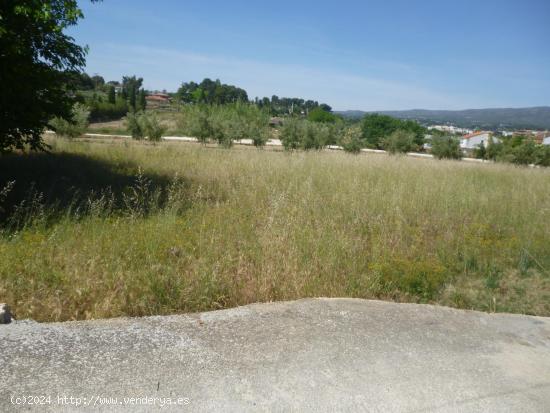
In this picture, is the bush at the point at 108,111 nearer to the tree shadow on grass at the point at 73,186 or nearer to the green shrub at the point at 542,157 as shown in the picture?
the green shrub at the point at 542,157

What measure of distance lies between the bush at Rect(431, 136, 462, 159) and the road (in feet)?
106

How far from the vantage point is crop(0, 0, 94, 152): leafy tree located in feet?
19.8

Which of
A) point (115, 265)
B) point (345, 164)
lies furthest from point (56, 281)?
point (345, 164)

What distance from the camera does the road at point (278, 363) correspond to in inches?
86.0

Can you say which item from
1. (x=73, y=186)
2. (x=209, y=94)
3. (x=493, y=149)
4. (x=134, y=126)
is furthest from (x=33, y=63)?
(x=209, y=94)

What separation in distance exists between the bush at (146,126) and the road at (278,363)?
89.4 feet

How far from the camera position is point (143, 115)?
30.8 meters

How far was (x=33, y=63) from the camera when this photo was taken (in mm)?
7215

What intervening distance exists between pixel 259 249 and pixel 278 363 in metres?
2.24

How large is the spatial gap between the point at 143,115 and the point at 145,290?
96.9ft

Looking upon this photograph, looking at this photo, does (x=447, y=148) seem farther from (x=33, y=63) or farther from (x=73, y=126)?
(x=33, y=63)

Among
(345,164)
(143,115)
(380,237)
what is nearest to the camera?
(380,237)

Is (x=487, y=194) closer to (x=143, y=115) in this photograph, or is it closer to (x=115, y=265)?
(x=115, y=265)

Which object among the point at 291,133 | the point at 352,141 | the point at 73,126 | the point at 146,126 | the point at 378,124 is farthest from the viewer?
the point at 378,124
